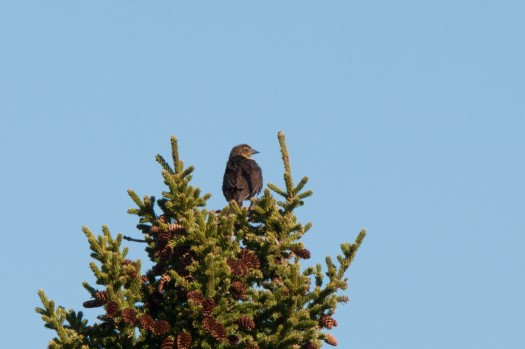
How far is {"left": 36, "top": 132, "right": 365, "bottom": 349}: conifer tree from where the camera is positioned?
7152 millimetres

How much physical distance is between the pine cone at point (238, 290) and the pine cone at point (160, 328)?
0.59 m

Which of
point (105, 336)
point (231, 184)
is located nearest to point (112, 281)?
point (105, 336)

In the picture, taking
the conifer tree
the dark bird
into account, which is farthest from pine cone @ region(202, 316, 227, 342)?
the dark bird

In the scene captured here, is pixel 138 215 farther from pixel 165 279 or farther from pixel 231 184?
pixel 231 184

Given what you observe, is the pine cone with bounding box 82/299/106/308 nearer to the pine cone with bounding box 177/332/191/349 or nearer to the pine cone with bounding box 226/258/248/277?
the pine cone with bounding box 177/332/191/349

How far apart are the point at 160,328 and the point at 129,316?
267 mm

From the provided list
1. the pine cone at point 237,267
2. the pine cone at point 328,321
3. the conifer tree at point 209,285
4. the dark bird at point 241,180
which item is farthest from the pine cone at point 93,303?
the dark bird at point 241,180

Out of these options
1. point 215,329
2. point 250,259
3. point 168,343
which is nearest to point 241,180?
point 250,259

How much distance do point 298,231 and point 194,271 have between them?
3.49ft

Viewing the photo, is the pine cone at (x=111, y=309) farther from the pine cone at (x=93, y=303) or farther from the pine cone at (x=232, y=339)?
the pine cone at (x=232, y=339)

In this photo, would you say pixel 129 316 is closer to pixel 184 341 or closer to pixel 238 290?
pixel 184 341

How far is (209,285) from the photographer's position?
23.4 feet

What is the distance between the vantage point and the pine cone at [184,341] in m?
6.93

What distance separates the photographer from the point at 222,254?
24.6 ft
